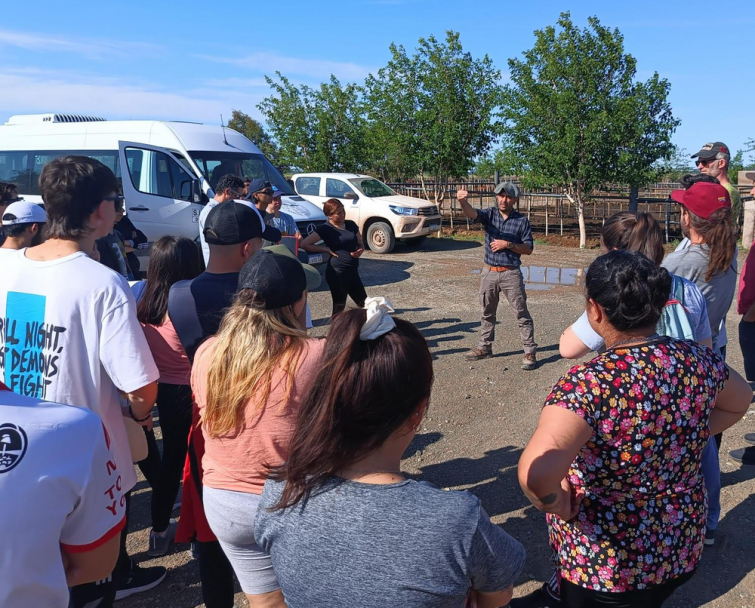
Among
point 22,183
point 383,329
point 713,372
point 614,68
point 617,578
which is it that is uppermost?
point 614,68

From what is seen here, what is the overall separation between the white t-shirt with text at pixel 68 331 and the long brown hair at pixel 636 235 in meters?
2.24

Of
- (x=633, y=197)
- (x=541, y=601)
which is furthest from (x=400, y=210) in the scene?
(x=541, y=601)

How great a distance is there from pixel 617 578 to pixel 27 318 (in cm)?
222

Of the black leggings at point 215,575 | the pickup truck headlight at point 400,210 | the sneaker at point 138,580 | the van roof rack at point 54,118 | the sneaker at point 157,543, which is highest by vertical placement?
the van roof rack at point 54,118

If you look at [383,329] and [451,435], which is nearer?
[383,329]

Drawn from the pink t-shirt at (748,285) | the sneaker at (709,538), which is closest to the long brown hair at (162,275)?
the sneaker at (709,538)

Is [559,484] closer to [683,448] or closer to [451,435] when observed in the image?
[683,448]

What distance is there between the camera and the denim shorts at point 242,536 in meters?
1.98

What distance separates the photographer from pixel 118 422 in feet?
8.18

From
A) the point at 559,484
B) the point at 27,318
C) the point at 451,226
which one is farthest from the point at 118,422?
the point at 451,226

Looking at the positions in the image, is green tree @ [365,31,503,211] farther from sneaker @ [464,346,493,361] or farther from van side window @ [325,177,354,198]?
sneaker @ [464,346,493,361]

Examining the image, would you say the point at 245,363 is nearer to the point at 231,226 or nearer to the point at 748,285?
the point at 231,226

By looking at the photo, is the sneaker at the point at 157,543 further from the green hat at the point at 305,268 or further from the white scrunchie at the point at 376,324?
the white scrunchie at the point at 376,324

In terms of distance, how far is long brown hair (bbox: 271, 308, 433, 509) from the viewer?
1469 mm
